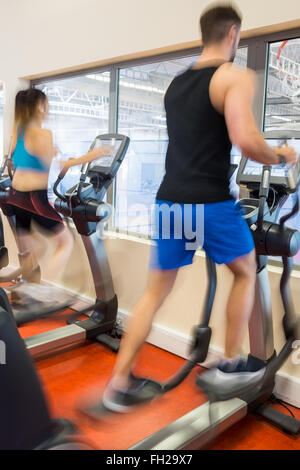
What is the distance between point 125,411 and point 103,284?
1.52 meters

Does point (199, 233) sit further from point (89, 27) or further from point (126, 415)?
point (89, 27)

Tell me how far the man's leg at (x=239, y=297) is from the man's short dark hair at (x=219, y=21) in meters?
0.96

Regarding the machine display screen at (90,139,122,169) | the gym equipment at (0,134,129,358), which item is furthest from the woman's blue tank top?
the machine display screen at (90,139,122,169)

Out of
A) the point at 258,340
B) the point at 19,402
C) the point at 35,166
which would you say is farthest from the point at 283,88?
the point at 19,402

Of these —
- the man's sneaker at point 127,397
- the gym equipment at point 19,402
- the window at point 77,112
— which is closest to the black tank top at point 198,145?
the man's sneaker at point 127,397

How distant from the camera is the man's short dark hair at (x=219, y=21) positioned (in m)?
1.83

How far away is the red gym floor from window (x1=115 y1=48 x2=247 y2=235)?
1130 mm

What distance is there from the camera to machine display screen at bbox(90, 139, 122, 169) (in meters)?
2.94

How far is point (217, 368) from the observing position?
222cm

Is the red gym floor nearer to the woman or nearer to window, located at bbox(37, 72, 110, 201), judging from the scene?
the woman

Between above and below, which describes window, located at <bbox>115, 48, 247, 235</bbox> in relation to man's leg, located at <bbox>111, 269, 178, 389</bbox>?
above

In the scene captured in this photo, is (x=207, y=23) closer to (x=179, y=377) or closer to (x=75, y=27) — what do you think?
(x=179, y=377)

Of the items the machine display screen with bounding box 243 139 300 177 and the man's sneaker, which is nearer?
the man's sneaker

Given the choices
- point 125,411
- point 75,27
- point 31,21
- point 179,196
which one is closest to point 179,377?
point 125,411
